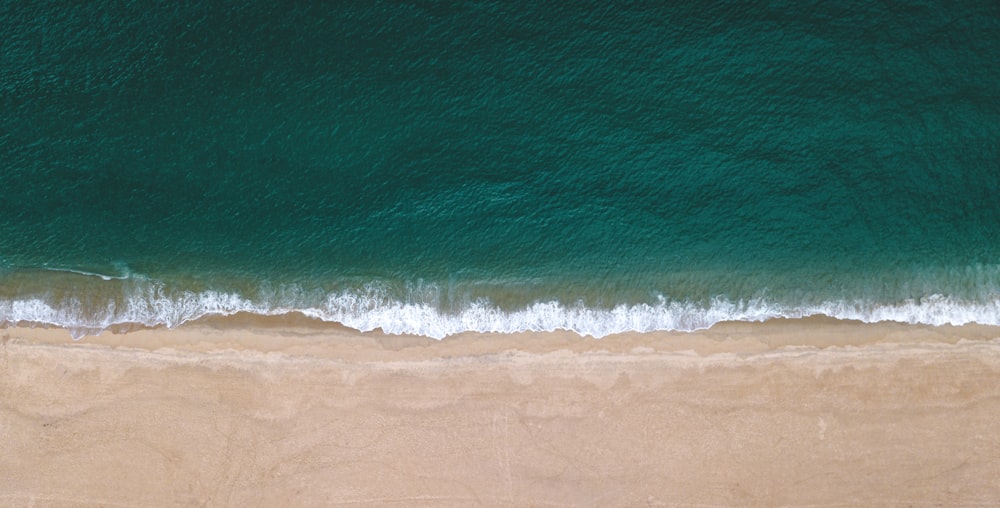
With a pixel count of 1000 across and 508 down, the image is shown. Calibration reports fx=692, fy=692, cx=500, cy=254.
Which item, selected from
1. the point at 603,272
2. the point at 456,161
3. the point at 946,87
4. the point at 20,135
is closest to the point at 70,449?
the point at 20,135

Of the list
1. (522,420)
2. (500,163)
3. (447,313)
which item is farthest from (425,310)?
(500,163)

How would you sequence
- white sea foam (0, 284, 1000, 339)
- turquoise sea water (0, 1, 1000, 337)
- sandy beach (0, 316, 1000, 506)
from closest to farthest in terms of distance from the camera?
sandy beach (0, 316, 1000, 506)
white sea foam (0, 284, 1000, 339)
turquoise sea water (0, 1, 1000, 337)

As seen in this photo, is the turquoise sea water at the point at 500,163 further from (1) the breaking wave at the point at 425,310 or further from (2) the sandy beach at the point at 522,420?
(2) the sandy beach at the point at 522,420

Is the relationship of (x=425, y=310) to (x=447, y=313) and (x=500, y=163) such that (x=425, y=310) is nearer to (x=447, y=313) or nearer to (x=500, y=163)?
(x=447, y=313)

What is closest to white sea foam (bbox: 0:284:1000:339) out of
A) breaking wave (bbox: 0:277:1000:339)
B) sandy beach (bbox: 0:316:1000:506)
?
breaking wave (bbox: 0:277:1000:339)

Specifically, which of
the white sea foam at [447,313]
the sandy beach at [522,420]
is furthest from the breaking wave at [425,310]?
the sandy beach at [522,420]

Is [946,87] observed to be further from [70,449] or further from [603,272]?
[70,449]

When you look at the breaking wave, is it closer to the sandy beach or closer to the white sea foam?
the white sea foam
